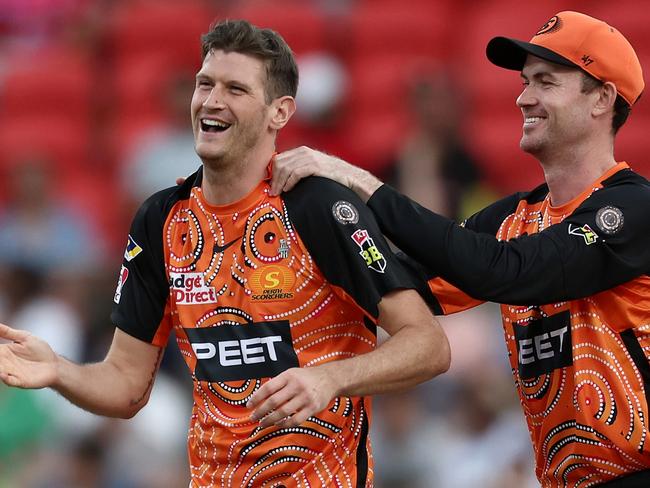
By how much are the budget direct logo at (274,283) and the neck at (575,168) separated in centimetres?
118

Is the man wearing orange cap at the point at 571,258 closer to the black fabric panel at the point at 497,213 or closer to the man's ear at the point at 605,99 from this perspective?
the man's ear at the point at 605,99

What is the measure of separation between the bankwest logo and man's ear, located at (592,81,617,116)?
1.71m

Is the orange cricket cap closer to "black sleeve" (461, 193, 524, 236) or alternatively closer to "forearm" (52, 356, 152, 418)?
"black sleeve" (461, 193, 524, 236)

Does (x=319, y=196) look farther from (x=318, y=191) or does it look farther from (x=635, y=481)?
(x=635, y=481)

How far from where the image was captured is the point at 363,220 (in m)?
4.92

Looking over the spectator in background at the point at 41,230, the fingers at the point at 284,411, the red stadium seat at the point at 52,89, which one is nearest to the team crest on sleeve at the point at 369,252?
the fingers at the point at 284,411

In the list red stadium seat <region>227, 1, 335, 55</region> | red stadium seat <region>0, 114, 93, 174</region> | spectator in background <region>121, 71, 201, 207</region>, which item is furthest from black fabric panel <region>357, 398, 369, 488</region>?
red stadium seat <region>0, 114, 93, 174</region>

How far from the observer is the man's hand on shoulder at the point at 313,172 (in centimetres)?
502

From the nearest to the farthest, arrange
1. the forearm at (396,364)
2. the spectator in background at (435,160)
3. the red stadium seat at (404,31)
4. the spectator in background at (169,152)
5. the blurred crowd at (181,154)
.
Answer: the forearm at (396,364) → the blurred crowd at (181,154) → the spectator in background at (435,160) → the spectator in background at (169,152) → the red stadium seat at (404,31)

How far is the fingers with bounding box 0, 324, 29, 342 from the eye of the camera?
4953 millimetres

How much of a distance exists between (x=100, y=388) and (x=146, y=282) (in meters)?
0.47

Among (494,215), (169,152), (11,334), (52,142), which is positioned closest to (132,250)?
(11,334)

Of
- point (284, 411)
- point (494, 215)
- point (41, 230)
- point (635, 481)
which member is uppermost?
point (41, 230)

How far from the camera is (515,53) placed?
5531mm
